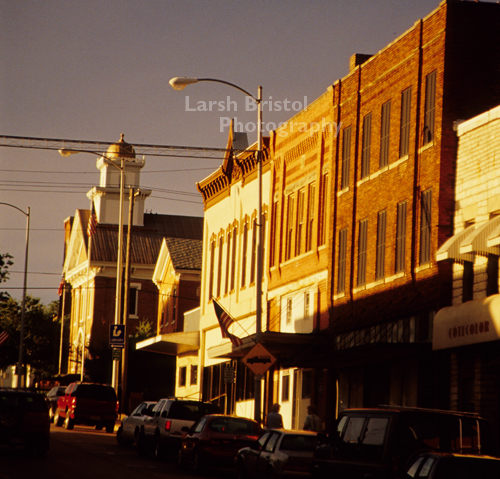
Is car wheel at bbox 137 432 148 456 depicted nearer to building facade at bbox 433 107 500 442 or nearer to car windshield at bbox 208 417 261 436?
car windshield at bbox 208 417 261 436

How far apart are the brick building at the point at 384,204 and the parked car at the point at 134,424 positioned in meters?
4.81

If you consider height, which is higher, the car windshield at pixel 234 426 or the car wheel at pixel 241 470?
the car windshield at pixel 234 426

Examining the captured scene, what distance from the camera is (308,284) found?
34.9m

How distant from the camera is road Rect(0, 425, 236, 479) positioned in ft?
66.9

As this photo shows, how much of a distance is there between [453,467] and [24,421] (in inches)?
575

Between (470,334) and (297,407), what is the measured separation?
1332cm

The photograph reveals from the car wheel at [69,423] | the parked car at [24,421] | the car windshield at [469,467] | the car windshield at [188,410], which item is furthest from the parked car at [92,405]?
the car windshield at [469,467]

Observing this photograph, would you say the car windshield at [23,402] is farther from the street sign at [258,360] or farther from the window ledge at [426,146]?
the window ledge at [426,146]

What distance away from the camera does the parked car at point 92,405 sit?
3897 cm

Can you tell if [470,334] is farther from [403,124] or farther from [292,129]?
[292,129]

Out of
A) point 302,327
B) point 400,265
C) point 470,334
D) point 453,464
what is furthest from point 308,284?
point 453,464

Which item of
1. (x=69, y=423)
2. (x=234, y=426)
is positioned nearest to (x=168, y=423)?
(x=234, y=426)

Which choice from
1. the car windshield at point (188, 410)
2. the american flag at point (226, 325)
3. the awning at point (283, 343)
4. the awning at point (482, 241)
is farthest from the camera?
the american flag at point (226, 325)

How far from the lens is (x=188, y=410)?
2689 centimetres
